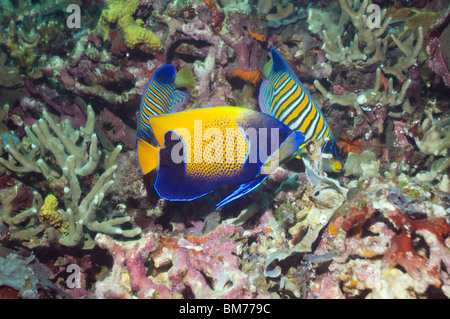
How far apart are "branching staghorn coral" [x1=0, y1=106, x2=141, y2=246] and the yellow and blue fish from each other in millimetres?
875

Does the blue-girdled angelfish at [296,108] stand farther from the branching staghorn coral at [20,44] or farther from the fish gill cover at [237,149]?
the branching staghorn coral at [20,44]

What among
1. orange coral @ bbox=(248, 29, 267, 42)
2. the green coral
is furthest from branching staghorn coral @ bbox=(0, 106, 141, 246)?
orange coral @ bbox=(248, 29, 267, 42)

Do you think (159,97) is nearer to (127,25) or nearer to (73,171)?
(73,171)

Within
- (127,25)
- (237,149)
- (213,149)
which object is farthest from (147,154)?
(127,25)

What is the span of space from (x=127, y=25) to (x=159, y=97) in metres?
1.36

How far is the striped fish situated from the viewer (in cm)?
268

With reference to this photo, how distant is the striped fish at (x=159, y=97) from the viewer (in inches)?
105

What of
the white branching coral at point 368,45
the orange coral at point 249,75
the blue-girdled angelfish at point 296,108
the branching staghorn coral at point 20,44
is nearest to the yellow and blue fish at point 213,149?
the blue-girdled angelfish at point 296,108

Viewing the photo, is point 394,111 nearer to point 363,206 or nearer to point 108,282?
point 363,206

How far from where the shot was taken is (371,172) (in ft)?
9.46

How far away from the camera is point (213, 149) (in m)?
1.73

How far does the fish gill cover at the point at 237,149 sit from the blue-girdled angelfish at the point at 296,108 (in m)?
0.03

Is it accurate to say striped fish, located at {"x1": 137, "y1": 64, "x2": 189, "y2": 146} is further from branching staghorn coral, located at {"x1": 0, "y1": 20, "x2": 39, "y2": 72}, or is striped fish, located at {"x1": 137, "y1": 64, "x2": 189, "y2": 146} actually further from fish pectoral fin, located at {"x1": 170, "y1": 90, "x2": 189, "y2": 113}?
branching staghorn coral, located at {"x1": 0, "y1": 20, "x2": 39, "y2": 72}
